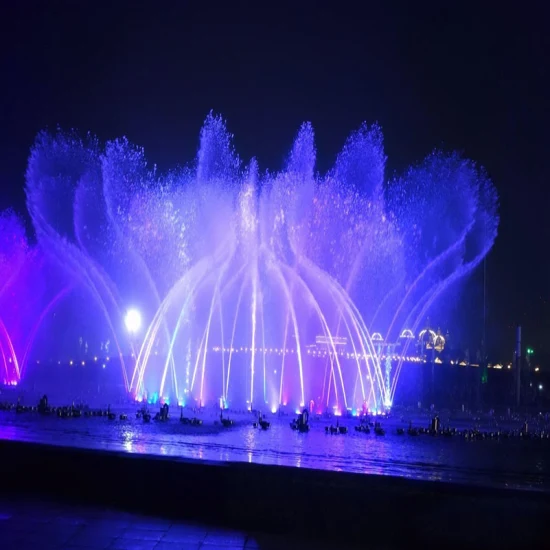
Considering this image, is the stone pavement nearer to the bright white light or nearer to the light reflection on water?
the light reflection on water

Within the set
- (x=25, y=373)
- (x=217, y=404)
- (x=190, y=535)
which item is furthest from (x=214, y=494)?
(x=25, y=373)

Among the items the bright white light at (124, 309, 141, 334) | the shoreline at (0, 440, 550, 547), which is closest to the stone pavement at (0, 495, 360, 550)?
the shoreline at (0, 440, 550, 547)

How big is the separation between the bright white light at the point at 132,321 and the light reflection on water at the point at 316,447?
83.0 ft

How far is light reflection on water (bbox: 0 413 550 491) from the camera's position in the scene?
13.6 m

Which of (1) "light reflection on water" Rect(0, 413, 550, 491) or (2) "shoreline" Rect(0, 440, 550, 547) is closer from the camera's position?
(2) "shoreline" Rect(0, 440, 550, 547)

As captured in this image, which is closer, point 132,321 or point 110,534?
point 110,534

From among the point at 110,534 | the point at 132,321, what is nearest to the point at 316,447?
the point at 110,534

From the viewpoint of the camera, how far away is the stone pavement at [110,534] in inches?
184

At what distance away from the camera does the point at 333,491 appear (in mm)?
5332

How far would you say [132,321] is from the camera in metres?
47.4

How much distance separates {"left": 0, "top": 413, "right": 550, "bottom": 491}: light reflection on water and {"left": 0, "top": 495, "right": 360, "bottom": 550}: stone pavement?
6679mm

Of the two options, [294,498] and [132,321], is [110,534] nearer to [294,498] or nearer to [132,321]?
[294,498]

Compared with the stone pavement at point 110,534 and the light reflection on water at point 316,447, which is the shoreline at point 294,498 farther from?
the light reflection on water at point 316,447

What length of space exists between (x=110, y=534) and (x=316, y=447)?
1210 cm
